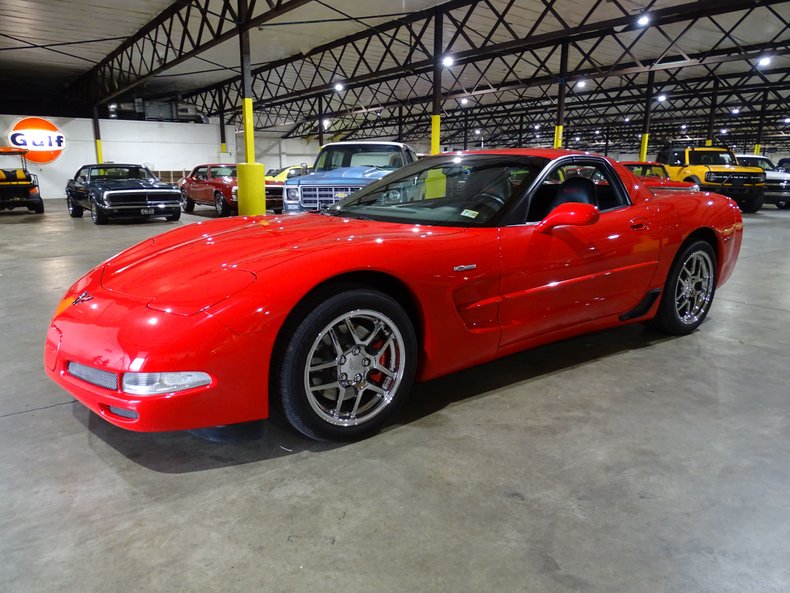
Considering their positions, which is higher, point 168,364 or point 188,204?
point 188,204

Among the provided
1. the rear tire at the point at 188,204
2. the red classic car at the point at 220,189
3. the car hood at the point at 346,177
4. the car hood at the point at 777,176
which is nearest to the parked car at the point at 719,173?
the car hood at the point at 777,176

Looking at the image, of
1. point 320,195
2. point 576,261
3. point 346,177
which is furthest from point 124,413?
point 346,177

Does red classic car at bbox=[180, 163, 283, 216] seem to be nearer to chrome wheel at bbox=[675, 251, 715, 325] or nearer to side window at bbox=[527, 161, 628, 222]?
side window at bbox=[527, 161, 628, 222]

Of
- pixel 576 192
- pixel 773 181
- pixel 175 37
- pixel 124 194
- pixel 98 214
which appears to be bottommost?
pixel 98 214

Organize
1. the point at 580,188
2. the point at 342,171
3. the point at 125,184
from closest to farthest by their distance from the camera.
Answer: the point at 580,188 < the point at 342,171 < the point at 125,184

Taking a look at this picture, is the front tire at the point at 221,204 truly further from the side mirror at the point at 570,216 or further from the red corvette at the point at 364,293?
the side mirror at the point at 570,216

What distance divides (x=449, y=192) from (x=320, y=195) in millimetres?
5676

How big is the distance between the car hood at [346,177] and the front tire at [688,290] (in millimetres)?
5351

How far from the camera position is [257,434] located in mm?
2326

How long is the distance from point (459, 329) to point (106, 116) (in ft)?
92.2

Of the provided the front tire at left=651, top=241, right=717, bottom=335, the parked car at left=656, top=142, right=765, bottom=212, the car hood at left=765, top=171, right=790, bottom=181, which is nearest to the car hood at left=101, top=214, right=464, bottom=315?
the front tire at left=651, top=241, right=717, bottom=335

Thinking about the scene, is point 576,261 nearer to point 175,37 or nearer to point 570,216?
point 570,216

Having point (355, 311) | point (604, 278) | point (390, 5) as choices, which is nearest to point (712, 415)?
point (604, 278)

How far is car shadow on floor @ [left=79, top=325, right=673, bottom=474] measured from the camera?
213 cm
